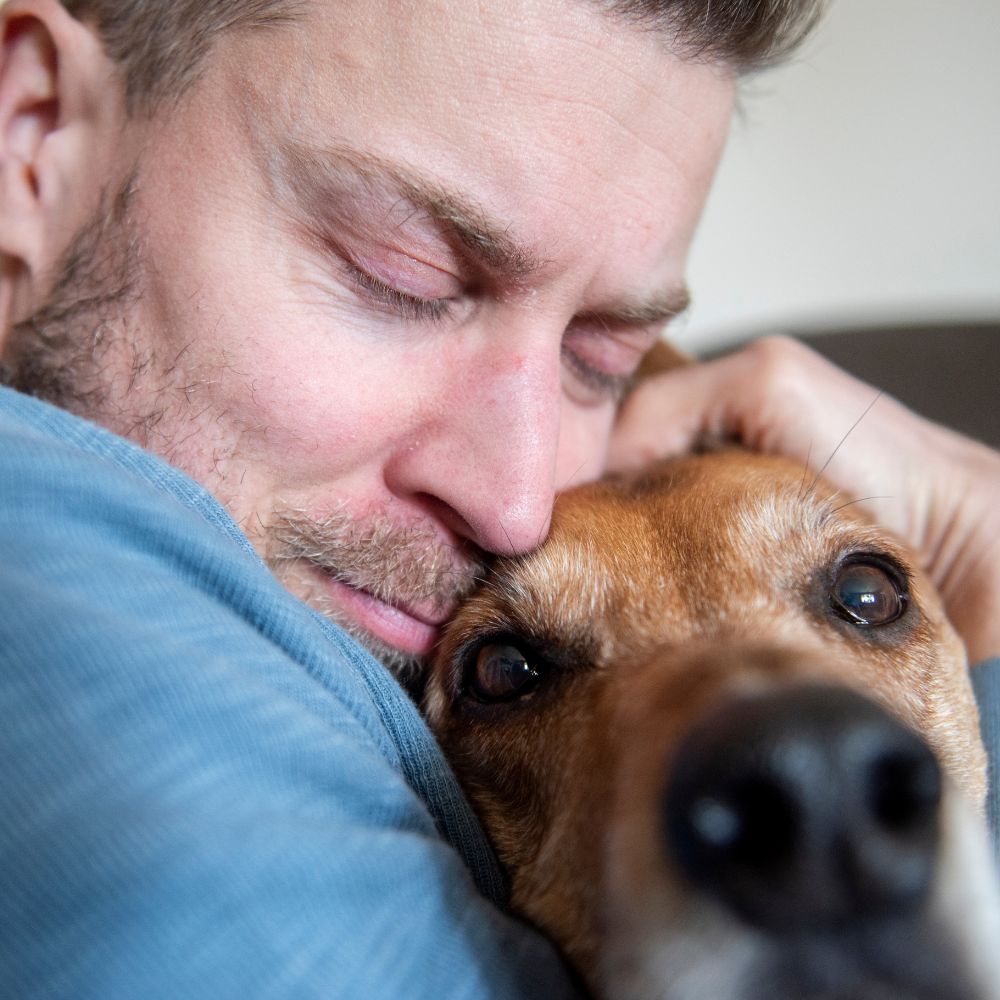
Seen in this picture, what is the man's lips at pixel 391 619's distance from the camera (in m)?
1.83

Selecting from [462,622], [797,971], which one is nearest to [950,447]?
[462,622]

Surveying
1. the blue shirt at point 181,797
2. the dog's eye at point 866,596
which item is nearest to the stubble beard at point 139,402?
the blue shirt at point 181,797

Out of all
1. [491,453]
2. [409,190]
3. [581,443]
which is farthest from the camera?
[581,443]

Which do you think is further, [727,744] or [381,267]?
[381,267]

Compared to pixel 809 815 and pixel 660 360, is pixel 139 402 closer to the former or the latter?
pixel 809 815

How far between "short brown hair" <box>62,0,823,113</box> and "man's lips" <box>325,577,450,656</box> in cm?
115

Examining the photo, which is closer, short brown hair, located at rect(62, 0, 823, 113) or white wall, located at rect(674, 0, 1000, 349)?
short brown hair, located at rect(62, 0, 823, 113)

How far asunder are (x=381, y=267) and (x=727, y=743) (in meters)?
1.13

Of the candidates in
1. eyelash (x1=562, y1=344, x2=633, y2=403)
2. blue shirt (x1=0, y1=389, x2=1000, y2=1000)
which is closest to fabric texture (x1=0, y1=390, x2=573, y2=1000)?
blue shirt (x1=0, y1=389, x2=1000, y2=1000)

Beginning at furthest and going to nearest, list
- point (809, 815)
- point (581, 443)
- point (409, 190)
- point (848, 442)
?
point (848, 442) < point (581, 443) < point (409, 190) < point (809, 815)

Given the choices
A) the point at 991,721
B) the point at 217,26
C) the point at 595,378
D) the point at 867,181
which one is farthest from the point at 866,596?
the point at 867,181

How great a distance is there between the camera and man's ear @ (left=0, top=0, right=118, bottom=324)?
1996 millimetres

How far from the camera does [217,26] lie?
6.00 feet

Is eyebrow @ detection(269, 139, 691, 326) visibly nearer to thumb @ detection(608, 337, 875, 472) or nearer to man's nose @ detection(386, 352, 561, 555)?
man's nose @ detection(386, 352, 561, 555)
